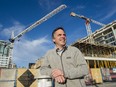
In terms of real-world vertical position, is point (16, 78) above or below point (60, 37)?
below

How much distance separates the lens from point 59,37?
83.4 inches

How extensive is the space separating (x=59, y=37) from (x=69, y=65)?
18.4 inches

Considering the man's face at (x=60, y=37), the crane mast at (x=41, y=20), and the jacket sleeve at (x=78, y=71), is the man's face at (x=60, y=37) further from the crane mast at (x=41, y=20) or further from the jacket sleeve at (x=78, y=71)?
the crane mast at (x=41, y=20)

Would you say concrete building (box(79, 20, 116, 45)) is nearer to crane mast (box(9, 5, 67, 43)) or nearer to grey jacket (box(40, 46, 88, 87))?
crane mast (box(9, 5, 67, 43))

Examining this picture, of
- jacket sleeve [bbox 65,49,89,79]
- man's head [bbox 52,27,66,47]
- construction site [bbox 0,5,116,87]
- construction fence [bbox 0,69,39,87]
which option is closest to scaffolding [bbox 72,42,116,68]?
construction site [bbox 0,5,116,87]

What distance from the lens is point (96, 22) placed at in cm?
7581

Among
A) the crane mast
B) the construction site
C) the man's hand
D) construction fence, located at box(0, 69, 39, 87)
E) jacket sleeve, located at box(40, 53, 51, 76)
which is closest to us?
the man's hand

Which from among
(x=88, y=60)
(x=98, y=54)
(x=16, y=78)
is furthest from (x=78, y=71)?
(x=98, y=54)

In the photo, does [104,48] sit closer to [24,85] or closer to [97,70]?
[97,70]

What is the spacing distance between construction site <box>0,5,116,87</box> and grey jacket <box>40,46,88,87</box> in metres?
0.52

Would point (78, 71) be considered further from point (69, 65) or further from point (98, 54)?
point (98, 54)

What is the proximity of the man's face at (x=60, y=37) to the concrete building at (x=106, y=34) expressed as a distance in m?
56.3

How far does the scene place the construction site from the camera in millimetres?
11531

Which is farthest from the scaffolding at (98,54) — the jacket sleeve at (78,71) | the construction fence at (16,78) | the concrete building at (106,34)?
the jacket sleeve at (78,71)
